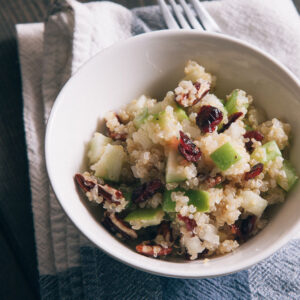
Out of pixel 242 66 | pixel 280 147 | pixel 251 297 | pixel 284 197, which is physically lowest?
pixel 251 297

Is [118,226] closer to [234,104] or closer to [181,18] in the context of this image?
[234,104]

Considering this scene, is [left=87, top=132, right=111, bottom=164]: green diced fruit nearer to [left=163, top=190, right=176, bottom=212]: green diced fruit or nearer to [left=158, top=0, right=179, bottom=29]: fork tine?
[left=163, top=190, right=176, bottom=212]: green diced fruit

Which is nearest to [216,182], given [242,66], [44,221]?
[242,66]

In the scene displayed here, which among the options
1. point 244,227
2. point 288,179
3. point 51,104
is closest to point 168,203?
point 244,227

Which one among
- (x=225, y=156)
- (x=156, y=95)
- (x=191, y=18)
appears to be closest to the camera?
(x=225, y=156)

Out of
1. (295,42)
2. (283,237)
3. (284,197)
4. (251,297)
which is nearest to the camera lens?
(283,237)

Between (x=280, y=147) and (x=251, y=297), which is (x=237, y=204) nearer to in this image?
(x=280, y=147)

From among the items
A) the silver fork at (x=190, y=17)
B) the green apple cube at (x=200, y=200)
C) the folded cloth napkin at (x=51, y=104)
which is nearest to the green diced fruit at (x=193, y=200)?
the green apple cube at (x=200, y=200)
